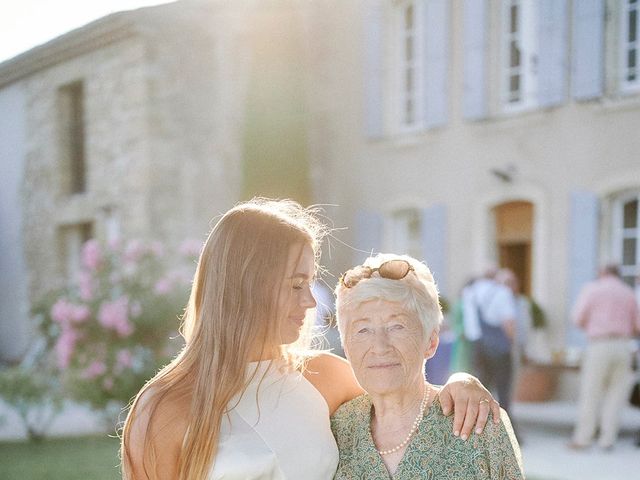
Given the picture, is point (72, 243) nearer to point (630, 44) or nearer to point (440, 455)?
point (630, 44)

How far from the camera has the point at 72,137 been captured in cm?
1033

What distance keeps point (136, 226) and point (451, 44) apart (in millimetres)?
3884

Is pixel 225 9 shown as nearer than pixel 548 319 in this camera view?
No

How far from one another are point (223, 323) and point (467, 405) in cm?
56

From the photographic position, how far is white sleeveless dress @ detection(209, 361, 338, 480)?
1.73 metres

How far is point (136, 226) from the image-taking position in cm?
899

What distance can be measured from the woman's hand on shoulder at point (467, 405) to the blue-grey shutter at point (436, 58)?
6.72m

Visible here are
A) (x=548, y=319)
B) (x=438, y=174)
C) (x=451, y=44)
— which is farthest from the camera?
(x=438, y=174)

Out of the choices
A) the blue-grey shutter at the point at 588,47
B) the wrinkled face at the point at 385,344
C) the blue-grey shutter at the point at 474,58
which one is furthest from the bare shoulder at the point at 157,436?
the blue-grey shutter at the point at 474,58

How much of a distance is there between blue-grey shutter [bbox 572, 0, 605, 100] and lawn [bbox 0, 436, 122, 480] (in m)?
4.93

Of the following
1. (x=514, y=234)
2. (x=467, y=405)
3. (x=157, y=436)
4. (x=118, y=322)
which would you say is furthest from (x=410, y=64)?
(x=157, y=436)

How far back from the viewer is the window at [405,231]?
908cm

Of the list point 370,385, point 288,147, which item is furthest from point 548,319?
point 370,385

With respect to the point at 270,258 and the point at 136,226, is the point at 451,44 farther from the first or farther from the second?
the point at 270,258
